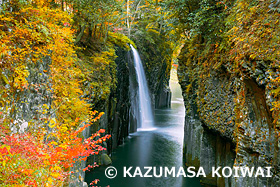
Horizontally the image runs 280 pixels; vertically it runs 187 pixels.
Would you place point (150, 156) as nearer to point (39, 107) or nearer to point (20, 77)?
point (39, 107)

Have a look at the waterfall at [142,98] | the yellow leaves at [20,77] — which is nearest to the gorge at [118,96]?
the yellow leaves at [20,77]

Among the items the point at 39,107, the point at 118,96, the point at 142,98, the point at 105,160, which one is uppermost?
the point at 118,96

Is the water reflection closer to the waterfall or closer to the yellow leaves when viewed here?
the waterfall

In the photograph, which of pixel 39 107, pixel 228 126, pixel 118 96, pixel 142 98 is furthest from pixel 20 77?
pixel 142 98

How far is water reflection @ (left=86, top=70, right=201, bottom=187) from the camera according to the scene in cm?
1150

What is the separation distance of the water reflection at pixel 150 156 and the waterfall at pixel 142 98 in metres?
1.55

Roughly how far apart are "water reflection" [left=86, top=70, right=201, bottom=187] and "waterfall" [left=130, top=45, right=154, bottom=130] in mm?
1552

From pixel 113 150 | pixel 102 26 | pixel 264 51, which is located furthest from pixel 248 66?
pixel 113 150

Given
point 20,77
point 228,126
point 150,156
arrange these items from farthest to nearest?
1. point 150,156
2. point 228,126
3. point 20,77

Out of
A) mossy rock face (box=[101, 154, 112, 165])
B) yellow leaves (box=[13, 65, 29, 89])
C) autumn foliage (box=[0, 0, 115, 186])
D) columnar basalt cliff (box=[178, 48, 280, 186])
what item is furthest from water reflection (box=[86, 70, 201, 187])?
yellow leaves (box=[13, 65, 29, 89])

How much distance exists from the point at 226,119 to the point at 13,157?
783cm

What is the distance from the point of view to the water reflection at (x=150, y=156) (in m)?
11.5

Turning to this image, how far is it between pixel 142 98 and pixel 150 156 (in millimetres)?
10192

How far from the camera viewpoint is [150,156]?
1515 cm
